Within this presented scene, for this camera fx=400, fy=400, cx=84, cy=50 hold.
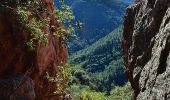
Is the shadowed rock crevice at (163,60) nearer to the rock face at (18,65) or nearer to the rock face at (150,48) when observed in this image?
the rock face at (150,48)

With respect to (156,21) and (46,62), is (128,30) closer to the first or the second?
(156,21)

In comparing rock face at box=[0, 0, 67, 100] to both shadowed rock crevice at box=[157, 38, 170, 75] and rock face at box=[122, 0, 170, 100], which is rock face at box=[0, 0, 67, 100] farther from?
shadowed rock crevice at box=[157, 38, 170, 75]

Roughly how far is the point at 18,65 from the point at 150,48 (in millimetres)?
14047

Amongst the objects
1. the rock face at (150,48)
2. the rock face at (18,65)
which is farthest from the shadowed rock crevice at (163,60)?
the rock face at (18,65)

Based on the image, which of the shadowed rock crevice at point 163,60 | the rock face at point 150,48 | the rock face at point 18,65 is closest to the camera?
the rock face at point 150,48

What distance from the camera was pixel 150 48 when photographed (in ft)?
59.0

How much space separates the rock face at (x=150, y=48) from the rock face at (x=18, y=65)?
8225mm

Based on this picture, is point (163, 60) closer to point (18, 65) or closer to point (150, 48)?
point (150, 48)

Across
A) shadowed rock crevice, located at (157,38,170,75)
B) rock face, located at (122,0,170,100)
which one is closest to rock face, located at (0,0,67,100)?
rock face, located at (122,0,170,100)

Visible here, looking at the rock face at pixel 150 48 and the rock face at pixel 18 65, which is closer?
the rock face at pixel 150 48

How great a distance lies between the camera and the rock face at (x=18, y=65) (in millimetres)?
27312

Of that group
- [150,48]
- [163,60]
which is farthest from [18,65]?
[163,60]

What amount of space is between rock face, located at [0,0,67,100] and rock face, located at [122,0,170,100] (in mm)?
8225

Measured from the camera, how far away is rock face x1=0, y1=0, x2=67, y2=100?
89.6ft
